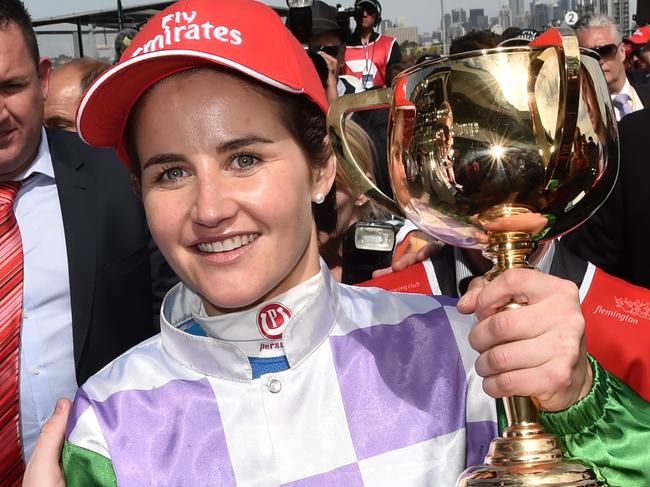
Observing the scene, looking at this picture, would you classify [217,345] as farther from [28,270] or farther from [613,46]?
[613,46]

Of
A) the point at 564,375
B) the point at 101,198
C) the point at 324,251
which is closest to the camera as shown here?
the point at 564,375

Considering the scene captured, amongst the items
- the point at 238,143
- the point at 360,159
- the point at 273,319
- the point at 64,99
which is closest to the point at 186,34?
the point at 238,143

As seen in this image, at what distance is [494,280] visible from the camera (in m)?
1.25

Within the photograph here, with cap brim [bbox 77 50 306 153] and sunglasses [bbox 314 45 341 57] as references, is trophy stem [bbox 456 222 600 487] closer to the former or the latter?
cap brim [bbox 77 50 306 153]

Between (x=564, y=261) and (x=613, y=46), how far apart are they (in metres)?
4.63

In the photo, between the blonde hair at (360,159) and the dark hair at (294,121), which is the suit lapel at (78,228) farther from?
the dark hair at (294,121)

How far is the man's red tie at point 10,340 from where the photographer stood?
8.92 feet

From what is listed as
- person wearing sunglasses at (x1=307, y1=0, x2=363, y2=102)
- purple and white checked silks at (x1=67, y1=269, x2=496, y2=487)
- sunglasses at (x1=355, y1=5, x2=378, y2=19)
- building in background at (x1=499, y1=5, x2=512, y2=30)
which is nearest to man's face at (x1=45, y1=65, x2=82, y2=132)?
person wearing sunglasses at (x1=307, y1=0, x2=363, y2=102)

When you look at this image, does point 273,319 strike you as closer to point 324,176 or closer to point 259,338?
point 259,338

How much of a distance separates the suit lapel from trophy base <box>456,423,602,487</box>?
6.28ft

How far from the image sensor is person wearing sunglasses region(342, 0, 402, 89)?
8784 mm

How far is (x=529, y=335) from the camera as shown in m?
1.21

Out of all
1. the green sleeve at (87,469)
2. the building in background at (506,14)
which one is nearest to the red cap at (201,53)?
the green sleeve at (87,469)

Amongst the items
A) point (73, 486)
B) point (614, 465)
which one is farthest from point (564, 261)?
point (73, 486)
